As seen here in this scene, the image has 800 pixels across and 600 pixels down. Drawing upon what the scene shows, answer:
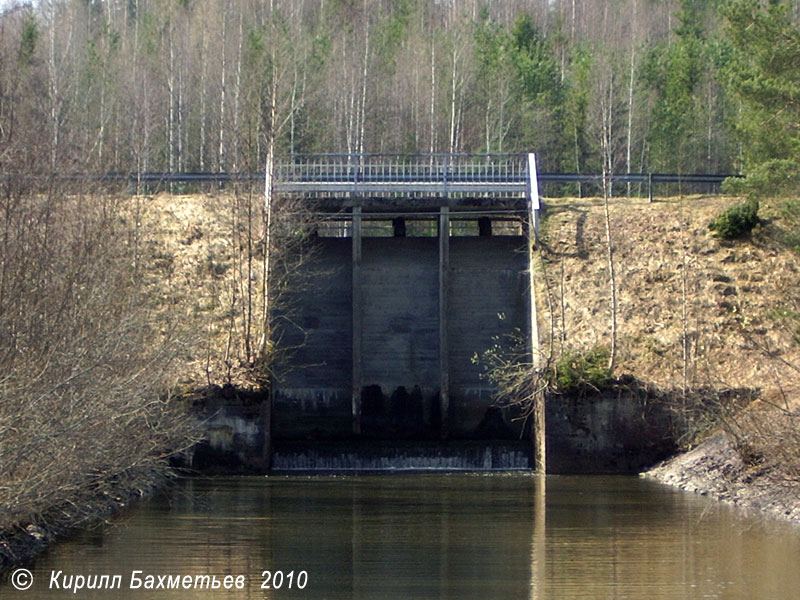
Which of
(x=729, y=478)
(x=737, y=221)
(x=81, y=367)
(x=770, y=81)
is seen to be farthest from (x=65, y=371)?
(x=737, y=221)

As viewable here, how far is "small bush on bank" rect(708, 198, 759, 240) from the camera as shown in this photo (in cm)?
2978

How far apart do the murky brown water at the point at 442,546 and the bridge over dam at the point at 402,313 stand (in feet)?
19.2

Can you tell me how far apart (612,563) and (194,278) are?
16.0 m

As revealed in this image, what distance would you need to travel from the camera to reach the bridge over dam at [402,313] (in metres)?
28.8

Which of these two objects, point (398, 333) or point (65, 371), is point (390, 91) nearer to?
point (398, 333)

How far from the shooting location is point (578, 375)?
82.3 feet

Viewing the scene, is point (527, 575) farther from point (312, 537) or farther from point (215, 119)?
point (215, 119)

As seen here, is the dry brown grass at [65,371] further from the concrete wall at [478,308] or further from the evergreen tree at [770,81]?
the evergreen tree at [770,81]

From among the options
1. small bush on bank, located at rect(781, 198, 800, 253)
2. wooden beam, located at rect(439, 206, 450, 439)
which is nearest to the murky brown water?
wooden beam, located at rect(439, 206, 450, 439)

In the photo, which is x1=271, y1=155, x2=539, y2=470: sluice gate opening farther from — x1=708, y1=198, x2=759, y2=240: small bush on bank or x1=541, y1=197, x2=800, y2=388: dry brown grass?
x1=708, y1=198, x2=759, y2=240: small bush on bank

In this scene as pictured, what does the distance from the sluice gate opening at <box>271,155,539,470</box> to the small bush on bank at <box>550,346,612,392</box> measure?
3.10 meters

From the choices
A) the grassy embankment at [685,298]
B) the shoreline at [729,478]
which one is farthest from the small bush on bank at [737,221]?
the shoreline at [729,478]

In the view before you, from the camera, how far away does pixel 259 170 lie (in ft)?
97.7

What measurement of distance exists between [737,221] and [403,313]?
816 cm
